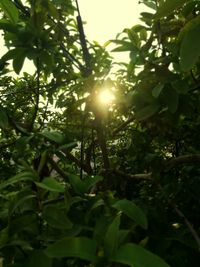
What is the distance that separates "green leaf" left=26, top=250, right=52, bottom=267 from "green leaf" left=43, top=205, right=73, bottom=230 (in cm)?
9

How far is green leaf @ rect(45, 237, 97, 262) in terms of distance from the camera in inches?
36.7

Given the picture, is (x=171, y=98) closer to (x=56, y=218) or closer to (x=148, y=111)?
(x=148, y=111)

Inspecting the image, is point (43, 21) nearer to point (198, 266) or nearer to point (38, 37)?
point (38, 37)

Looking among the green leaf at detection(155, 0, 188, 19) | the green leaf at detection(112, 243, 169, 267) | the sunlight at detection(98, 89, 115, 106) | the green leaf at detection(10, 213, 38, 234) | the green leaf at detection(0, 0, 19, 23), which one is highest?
the green leaf at detection(0, 0, 19, 23)

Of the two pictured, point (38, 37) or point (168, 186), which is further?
point (168, 186)

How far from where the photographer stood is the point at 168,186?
1822 millimetres

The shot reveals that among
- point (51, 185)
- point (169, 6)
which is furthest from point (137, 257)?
point (169, 6)

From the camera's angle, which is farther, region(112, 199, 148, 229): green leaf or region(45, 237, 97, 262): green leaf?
region(112, 199, 148, 229): green leaf

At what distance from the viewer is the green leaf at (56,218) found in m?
1.15

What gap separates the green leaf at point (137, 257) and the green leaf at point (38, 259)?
0.21m

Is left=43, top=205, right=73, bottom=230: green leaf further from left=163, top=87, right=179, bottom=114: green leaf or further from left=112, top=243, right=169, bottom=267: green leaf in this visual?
left=163, top=87, right=179, bottom=114: green leaf

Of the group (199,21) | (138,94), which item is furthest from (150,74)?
(199,21)

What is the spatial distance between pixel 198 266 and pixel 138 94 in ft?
2.34

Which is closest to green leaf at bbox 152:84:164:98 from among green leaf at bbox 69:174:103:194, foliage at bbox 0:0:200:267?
foliage at bbox 0:0:200:267
